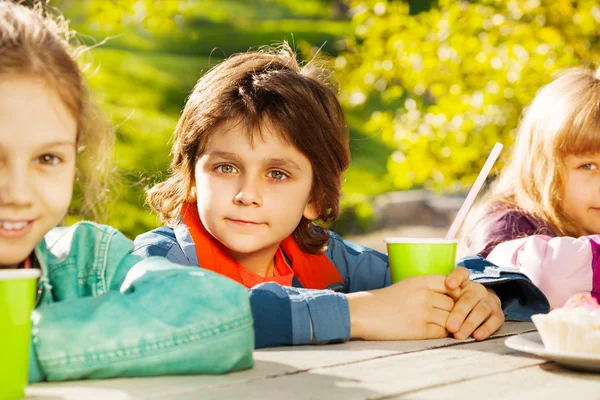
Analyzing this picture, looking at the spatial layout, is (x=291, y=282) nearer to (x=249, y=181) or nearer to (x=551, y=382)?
(x=249, y=181)

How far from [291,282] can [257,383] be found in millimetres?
1305

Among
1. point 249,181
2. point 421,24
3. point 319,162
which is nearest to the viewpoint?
point 249,181

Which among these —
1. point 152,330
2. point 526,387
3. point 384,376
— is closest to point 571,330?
point 526,387

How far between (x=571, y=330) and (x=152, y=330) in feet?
2.73

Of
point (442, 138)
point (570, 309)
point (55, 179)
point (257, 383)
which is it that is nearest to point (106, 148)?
point (55, 179)

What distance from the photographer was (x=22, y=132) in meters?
1.68

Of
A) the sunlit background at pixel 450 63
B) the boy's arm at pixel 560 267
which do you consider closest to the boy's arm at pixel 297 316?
the boy's arm at pixel 560 267

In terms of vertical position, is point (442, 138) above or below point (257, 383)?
above

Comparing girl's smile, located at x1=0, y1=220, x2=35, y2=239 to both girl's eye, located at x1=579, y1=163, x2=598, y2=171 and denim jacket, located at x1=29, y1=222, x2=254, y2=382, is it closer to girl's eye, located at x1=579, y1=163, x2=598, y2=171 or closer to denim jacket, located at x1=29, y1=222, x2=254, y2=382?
denim jacket, located at x1=29, y1=222, x2=254, y2=382

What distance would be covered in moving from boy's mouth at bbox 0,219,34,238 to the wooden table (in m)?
0.36

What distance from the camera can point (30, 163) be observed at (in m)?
1.72

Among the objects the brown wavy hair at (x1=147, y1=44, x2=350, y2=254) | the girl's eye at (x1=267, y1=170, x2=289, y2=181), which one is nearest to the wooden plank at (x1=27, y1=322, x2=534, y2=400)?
the girl's eye at (x1=267, y1=170, x2=289, y2=181)

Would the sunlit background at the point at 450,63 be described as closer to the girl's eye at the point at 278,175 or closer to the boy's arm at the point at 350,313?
the girl's eye at the point at 278,175

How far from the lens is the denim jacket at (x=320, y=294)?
2.02m
